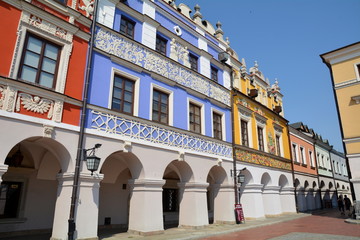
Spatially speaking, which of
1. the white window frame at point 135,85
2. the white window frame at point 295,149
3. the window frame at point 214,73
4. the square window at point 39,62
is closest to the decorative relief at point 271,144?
the white window frame at point 295,149

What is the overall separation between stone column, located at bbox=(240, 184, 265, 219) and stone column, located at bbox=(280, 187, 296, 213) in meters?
4.66

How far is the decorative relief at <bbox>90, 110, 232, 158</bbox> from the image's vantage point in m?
9.26

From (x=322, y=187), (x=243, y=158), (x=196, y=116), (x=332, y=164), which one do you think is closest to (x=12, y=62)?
(x=196, y=116)

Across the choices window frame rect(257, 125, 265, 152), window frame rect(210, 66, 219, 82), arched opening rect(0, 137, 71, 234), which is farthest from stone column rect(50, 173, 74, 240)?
window frame rect(257, 125, 265, 152)

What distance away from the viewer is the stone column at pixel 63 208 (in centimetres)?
770

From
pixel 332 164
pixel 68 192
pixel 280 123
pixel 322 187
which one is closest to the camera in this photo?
pixel 68 192

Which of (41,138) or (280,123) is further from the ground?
(280,123)

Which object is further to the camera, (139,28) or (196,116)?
(196,116)

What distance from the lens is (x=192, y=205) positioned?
11883mm

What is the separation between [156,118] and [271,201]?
37.6 ft

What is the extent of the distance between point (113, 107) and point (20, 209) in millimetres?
4999

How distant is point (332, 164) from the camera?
104 feet

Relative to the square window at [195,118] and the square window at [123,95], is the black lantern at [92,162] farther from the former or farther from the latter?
the square window at [195,118]

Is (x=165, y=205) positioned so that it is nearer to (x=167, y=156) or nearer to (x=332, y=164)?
(x=167, y=156)
